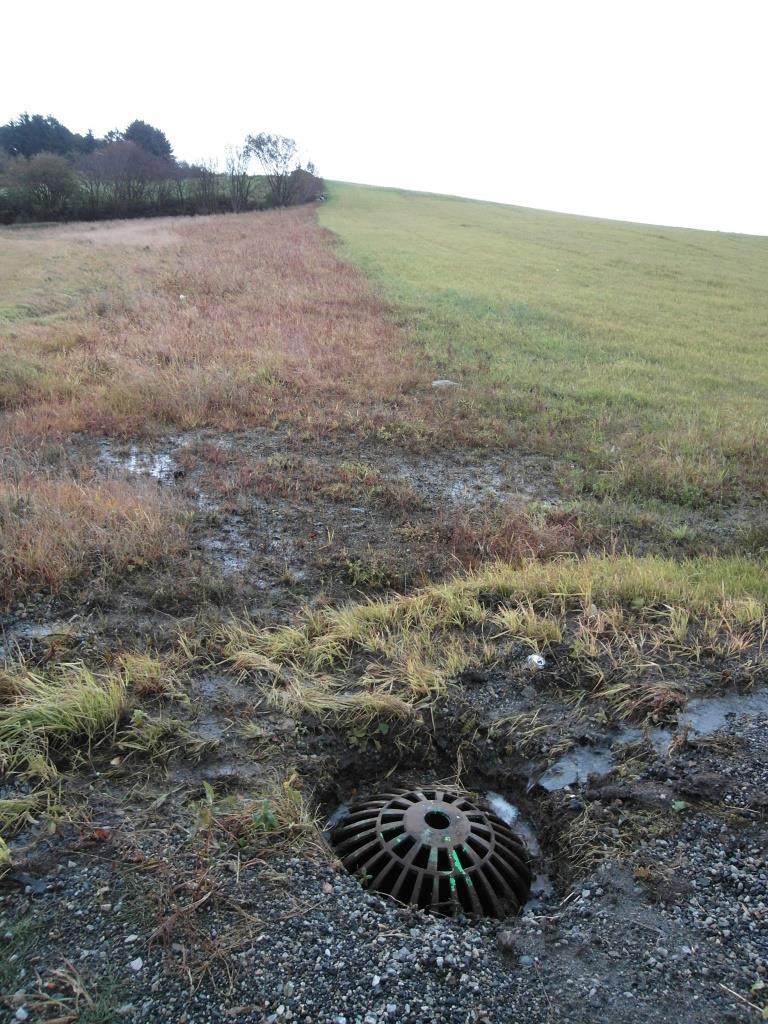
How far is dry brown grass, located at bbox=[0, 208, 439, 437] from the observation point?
8.71 metres

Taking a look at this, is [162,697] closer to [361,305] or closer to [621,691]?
[621,691]

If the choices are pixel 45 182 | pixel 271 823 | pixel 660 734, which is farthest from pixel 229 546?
pixel 45 182

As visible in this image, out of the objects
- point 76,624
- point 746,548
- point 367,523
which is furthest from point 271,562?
point 746,548

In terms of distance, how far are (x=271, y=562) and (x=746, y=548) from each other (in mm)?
4112

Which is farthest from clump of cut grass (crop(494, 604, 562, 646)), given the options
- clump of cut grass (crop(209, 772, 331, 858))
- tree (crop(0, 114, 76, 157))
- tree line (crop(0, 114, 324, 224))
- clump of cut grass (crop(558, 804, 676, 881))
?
tree (crop(0, 114, 76, 157))

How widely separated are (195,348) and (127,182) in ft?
139

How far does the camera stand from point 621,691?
12.4 ft

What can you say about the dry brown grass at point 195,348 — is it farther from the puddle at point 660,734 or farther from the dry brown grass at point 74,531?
the puddle at point 660,734

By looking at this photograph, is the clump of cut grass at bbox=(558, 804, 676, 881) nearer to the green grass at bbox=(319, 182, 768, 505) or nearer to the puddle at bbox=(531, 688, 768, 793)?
the puddle at bbox=(531, 688, 768, 793)

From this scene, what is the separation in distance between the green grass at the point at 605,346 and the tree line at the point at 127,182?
21366 millimetres

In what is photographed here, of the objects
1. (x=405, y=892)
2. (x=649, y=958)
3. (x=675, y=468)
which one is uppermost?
(x=675, y=468)

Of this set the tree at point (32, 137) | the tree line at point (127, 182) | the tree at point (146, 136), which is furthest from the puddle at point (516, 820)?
the tree at point (146, 136)

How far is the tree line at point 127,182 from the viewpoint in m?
42.5

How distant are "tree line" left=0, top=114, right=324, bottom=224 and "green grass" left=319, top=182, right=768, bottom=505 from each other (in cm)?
2137
